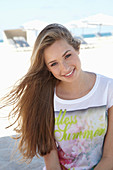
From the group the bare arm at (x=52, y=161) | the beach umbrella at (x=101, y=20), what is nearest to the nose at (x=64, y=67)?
the bare arm at (x=52, y=161)

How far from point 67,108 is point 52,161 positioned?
44 centimetres

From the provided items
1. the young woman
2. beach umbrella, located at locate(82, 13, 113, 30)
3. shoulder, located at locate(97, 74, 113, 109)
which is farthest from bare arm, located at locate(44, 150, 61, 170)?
beach umbrella, located at locate(82, 13, 113, 30)

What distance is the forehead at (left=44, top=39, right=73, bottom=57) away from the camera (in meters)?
1.68

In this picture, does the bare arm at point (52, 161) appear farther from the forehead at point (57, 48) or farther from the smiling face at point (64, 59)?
the forehead at point (57, 48)

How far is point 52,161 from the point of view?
1847 mm

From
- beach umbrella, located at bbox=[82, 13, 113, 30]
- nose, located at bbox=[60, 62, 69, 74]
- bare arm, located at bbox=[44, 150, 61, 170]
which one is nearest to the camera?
nose, located at bbox=[60, 62, 69, 74]

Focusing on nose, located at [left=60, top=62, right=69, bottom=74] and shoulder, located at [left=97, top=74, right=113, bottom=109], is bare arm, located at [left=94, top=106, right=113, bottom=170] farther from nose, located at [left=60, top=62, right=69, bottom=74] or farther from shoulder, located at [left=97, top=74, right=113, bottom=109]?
nose, located at [left=60, top=62, right=69, bottom=74]

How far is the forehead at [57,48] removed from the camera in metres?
1.68

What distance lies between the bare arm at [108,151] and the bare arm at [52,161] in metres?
0.32

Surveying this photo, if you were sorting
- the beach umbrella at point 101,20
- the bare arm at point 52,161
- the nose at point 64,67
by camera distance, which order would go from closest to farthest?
the nose at point 64,67, the bare arm at point 52,161, the beach umbrella at point 101,20

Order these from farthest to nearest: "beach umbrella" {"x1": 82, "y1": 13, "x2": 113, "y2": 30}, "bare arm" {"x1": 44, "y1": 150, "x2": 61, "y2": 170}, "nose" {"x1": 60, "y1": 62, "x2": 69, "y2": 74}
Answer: "beach umbrella" {"x1": 82, "y1": 13, "x2": 113, "y2": 30}, "bare arm" {"x1": 44, "y1": 150, "x2": 61, "y2": 170}, "nose" {"x1": 60, "y1": 62, "x2": 69, "y2": 74}

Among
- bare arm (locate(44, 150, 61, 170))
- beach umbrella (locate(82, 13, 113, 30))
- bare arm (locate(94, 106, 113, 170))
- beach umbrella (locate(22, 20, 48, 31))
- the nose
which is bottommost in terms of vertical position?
beach umbrella (locate(22, 20, 48, 31))

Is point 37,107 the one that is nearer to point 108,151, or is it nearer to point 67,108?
point 67,108

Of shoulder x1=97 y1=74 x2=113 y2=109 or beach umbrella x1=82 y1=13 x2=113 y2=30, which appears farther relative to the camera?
beach umbrella x1=82 y1=13 x2=113 y2=30
